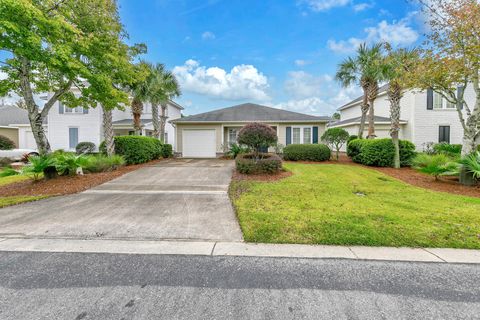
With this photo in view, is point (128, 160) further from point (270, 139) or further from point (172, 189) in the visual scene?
point (270, 139)

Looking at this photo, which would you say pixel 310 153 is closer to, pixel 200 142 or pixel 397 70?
pixel 397 70

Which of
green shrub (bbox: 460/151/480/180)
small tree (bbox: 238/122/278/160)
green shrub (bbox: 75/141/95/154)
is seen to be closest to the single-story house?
small tree (bbox: 238/122/278/160)

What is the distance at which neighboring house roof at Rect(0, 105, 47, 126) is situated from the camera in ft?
76.6

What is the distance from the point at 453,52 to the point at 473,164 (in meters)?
4.07

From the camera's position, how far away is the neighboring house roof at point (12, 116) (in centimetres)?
2336

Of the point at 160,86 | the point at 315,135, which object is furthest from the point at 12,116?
the point at 315,135

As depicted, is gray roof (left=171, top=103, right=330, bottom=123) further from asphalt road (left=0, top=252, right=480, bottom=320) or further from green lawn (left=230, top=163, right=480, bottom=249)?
asphalt road (left=0, top=252, right=480, bottom=320)

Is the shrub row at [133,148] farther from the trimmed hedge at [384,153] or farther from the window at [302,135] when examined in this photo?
the trimmed hedge at [384,153]

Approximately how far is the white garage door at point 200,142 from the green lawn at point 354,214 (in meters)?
10.1

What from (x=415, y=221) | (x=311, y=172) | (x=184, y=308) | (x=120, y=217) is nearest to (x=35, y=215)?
(x=120, y=217)

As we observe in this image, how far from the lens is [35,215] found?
5094mm

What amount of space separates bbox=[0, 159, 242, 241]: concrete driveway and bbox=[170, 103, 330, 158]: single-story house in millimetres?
9621

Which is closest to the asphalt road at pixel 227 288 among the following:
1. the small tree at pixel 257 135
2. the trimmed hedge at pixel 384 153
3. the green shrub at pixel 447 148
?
the small tree at pixel 257 135

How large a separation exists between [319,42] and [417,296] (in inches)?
633
